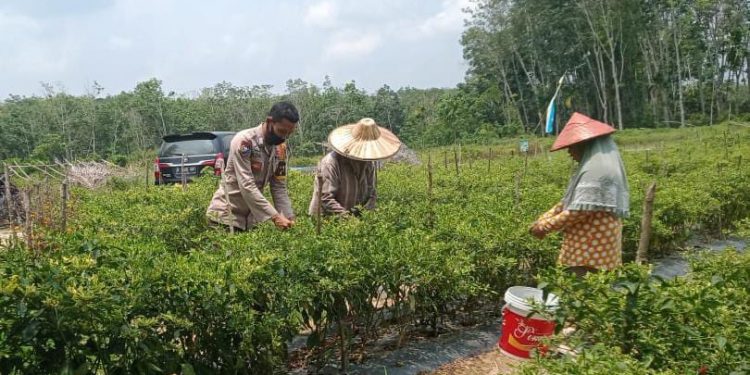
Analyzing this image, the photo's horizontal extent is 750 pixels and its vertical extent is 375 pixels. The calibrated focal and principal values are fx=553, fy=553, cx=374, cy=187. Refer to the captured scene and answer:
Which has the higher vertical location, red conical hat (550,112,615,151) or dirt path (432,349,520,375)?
red conical hat (550,112,615,151)

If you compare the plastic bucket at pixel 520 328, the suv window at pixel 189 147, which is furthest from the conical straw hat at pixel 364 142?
the suv window at pixel 189 147

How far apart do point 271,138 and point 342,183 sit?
70cm

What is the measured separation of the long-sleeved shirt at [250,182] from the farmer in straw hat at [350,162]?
30 centimetres

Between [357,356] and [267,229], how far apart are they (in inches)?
42.1

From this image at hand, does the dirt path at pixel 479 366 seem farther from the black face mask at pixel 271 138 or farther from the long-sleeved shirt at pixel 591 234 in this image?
the black face mask at pixel 271 138

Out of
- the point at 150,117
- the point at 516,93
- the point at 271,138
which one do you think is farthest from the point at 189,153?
the point at 516,93

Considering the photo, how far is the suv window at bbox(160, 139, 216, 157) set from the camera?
1089 centimetres

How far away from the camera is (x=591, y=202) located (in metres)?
3.34

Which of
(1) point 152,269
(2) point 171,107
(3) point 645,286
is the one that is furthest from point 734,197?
(2) point 171,107

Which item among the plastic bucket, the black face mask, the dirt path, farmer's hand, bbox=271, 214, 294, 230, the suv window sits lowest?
the dirt path

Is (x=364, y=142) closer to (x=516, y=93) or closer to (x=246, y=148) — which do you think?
(x=246, y=148)

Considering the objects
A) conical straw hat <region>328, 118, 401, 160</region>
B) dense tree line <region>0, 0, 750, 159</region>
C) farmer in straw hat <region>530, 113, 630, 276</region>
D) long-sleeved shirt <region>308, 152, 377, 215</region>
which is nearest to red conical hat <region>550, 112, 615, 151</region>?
farmer in straw hat <region>530, 113, 630, 276</region>

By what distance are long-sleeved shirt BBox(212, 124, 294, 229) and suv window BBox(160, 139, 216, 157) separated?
6.89m

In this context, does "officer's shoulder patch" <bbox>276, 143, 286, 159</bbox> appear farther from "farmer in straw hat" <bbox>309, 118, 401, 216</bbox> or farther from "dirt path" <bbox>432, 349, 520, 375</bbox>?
"dirt path" <bbox>432, 349, 520, 375</bbox>
